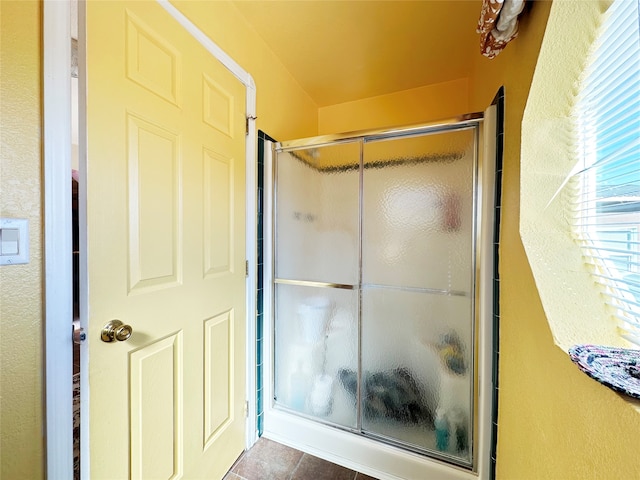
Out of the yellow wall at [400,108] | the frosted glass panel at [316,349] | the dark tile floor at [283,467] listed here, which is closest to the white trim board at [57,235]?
the dark tile floor at [283,467]

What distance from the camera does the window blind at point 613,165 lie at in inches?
18.7

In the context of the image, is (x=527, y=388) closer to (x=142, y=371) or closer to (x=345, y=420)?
(x=345, y=420)

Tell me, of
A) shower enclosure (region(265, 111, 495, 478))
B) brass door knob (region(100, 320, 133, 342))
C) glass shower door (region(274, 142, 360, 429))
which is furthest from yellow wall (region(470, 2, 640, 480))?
brass door knob (region(100, 320, 133, 342))

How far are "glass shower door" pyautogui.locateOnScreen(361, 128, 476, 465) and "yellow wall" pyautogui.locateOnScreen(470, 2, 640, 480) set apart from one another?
0.16m

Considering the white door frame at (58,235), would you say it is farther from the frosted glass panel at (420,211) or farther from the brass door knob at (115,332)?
the frosted glass panel at (420,211)

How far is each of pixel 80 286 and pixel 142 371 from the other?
1.13 feet

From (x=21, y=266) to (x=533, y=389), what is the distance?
1.39 metres

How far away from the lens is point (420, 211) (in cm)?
Result: 115

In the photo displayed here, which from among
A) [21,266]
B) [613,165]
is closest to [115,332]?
[21,266]

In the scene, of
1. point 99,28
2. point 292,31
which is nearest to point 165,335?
point 99,28

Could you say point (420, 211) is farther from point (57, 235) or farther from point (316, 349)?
point (57, 235)

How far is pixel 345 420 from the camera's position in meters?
1.30

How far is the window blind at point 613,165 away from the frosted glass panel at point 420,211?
1.48 ft

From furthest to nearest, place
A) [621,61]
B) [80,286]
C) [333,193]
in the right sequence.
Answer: [333,193] < [80,286] < [621,61]
